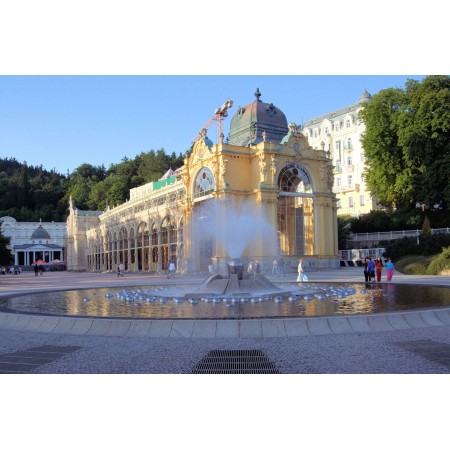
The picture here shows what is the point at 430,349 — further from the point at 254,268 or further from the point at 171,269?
the point at 171,269

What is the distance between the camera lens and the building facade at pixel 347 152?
250 ft

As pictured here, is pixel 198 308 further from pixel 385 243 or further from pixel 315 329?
pixel 385 243

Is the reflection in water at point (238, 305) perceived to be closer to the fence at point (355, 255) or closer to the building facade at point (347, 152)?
the fence at point (355, 255)

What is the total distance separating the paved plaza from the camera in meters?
8.32

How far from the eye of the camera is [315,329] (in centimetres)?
1097

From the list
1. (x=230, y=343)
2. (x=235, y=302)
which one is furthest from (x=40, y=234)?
(x=230, y=343)

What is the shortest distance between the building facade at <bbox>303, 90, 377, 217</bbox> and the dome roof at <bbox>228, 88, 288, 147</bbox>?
59.7 ft

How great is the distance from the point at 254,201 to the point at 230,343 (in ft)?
123

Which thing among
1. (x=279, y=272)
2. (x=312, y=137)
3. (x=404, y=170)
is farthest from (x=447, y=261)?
(x=312, y=137)

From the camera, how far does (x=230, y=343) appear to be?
10.4m

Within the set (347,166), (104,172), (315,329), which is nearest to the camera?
(315,329)

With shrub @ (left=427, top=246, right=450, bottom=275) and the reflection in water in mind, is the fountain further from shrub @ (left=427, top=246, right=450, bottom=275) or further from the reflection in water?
shrub @ (left=427, top=246, right=450, bottom=275)

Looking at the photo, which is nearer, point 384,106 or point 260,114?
point 384,106

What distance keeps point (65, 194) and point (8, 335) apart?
14046cm
